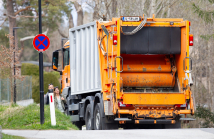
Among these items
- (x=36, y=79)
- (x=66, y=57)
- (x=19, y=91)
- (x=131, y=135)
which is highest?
(x=66, y=57)

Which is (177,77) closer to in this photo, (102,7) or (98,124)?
(98,124)

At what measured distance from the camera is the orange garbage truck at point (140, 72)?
9.94 m

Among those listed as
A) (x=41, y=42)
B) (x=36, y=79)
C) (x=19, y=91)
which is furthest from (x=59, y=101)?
(x=36, y=79)

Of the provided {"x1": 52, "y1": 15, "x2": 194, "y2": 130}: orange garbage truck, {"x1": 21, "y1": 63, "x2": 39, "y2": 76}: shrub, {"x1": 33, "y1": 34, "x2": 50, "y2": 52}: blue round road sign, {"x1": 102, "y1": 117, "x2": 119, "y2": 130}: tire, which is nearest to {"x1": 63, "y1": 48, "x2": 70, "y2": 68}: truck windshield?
{"x1": 52, "y1": 15, "x2": 194, "y2": 130}: orange garbage truck

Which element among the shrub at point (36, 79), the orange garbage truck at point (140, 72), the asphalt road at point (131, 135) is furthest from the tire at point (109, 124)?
the shrub at point (36, 79)

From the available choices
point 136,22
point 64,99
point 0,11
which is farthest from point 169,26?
point 0,11

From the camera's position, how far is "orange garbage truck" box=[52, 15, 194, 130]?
994 centimetres

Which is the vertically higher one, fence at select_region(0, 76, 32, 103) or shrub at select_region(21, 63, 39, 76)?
shrub at select_region(21, 63, 39, 76)

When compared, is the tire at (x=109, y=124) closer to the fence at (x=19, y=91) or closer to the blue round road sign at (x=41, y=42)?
the blue round road sign at (x=41, y=42)

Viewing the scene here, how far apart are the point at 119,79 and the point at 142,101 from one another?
0.83m

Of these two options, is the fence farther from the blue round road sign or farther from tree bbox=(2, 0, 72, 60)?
the blue round road sign

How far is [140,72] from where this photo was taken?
1103 cm

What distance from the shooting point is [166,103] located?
396 inches

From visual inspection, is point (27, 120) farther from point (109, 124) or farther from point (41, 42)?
point (109, 124)
